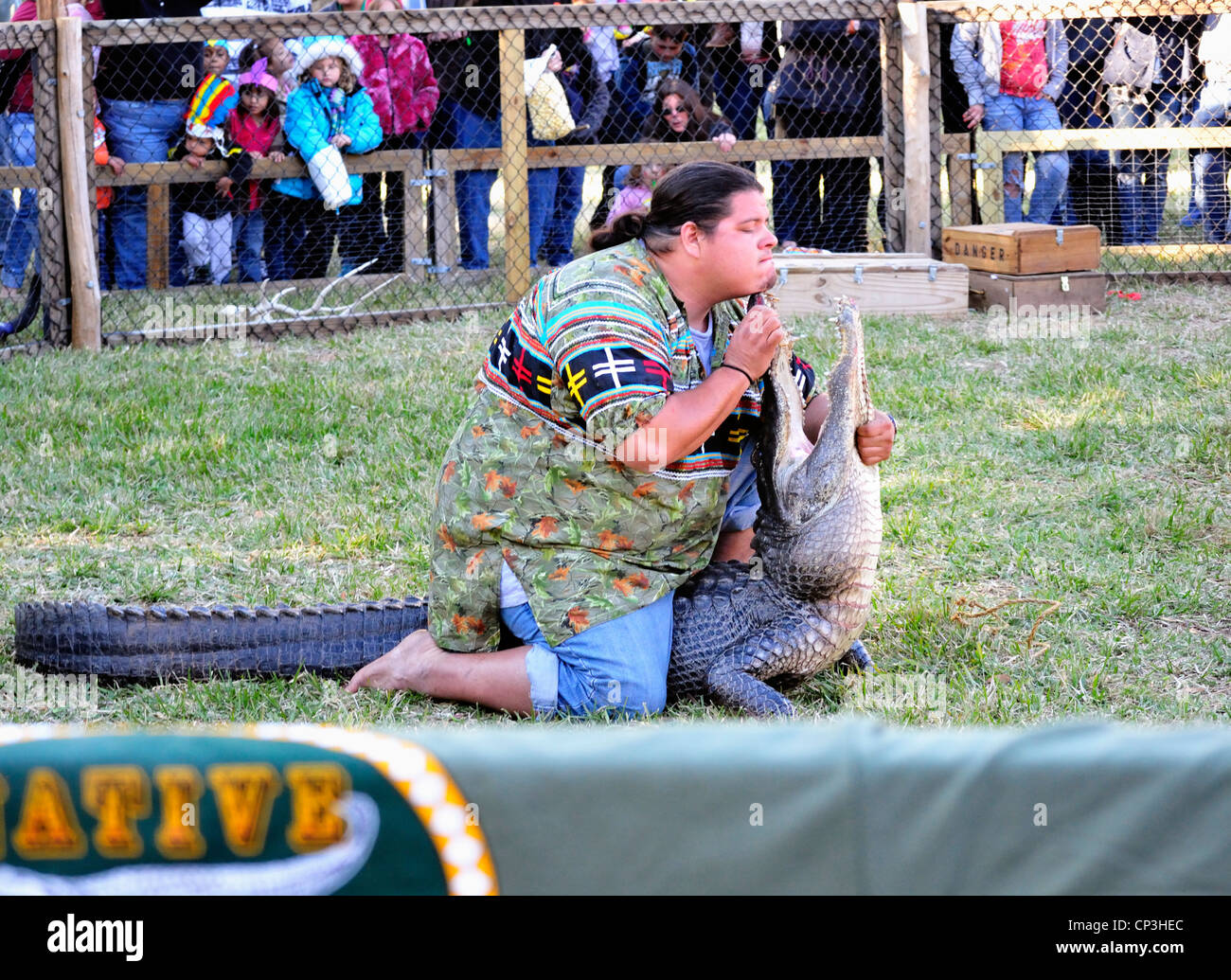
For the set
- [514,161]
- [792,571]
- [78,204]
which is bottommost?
[792,571]

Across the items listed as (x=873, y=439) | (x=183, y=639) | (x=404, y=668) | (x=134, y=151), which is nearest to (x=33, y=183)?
(x=134, y=151)

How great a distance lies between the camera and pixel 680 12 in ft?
23.3

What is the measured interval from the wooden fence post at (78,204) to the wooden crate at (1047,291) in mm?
4453

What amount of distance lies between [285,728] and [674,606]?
2.20m

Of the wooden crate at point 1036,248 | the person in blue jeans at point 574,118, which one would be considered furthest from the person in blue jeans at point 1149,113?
the person in blue jeans at point 574,118

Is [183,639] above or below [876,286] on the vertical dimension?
below

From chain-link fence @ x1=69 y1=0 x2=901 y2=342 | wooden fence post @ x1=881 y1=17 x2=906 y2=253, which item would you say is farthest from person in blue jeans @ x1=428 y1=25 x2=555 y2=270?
wooden fence post @ x1=881 y1=17 x2=906 y2=253

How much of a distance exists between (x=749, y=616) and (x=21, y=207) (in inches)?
215

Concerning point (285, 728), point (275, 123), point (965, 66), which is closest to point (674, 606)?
point (285, 728)

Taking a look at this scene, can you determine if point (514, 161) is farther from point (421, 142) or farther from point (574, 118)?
point (574, 118)

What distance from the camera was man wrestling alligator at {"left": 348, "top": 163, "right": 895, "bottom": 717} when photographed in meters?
2.74

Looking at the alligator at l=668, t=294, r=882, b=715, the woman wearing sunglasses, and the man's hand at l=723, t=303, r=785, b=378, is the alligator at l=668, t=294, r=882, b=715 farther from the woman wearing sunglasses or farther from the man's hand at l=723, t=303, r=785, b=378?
the woman wearing sunglasses

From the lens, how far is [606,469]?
2865 millimetres
